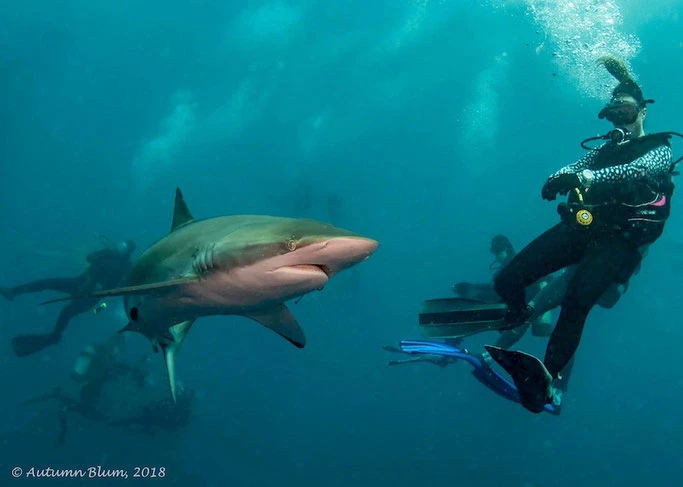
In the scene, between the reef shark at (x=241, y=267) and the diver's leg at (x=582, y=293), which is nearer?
the reef shark at (x=241, y=267)

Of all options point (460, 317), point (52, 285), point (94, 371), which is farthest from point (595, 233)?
point (94, 371)

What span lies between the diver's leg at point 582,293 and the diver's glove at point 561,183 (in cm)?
69

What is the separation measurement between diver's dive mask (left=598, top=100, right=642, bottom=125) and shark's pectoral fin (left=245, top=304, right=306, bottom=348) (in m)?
4.45

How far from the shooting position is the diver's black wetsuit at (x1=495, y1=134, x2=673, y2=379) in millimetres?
4195

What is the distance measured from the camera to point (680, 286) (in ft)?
280

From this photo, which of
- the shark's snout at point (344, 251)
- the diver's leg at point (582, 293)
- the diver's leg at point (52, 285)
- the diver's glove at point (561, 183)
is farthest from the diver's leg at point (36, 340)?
the diver's leg at point (582, 293)

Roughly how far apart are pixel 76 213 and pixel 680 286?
12319cm

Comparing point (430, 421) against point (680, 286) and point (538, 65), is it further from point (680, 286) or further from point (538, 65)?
point (680, 286)

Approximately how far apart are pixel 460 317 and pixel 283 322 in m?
2.33

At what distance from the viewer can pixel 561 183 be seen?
4.68 m

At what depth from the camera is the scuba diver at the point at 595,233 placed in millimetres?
4005

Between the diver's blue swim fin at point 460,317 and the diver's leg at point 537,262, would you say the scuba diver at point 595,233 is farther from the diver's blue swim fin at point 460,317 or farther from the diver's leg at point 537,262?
the diver's blue swim fin at point 460,317

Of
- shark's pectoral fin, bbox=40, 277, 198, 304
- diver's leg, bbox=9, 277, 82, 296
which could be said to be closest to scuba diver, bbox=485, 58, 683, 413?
shark's pectoral fin, bbox=40, 277, 198, 304

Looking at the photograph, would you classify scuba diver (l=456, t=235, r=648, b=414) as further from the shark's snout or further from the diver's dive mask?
the shark's snout
